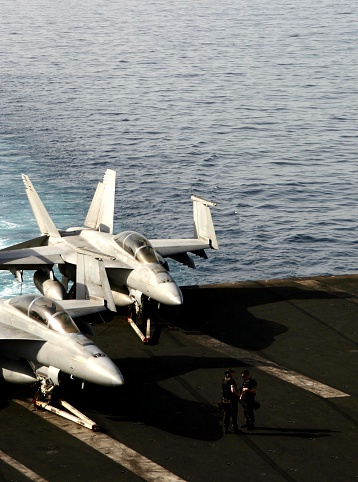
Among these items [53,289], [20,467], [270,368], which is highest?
[53,289]

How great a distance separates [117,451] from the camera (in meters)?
21.3

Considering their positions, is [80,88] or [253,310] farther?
[80,88]

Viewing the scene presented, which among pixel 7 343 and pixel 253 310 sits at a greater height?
pixel 7 343

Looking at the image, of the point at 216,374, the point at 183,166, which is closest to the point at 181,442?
the point at 216,374

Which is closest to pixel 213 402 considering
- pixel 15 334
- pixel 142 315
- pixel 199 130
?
pixel 15 334

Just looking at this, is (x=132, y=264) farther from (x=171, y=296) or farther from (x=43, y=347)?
(x=43, y=347)

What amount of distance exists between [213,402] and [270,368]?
123 inches

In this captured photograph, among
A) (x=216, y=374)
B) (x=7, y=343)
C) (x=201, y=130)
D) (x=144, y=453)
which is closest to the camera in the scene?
(x=144, y=453)

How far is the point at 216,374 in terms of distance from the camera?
26125 millimetres

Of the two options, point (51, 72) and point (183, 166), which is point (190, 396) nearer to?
point (183, 166)

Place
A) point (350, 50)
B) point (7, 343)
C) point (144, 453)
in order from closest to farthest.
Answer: point (144, 453) → point (7, 343) → point (350, 50)

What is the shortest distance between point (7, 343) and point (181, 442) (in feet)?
17.5

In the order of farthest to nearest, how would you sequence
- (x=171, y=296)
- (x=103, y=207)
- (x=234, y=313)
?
(x=103, y=207), (x=234, y=313), (x=171, y=296)

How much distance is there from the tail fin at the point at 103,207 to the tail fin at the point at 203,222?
3.46 metres
